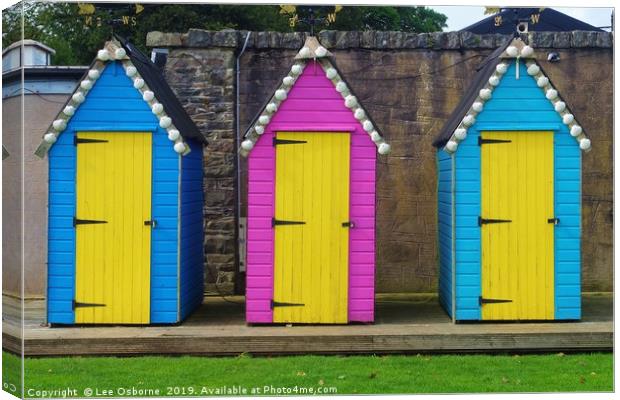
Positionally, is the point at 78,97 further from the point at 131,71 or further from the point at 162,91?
the point at 162,91

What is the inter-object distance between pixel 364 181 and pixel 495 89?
1332 millimetres

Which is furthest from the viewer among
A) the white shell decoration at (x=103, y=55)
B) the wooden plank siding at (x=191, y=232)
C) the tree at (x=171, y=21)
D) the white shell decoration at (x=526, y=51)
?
the wooden plank siding at (x=191, y=232)

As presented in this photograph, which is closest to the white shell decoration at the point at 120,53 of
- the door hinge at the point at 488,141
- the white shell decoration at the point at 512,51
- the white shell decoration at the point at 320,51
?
the white shell decoration at the point at 320,51

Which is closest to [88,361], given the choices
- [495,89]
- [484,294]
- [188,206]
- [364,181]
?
[188,206]

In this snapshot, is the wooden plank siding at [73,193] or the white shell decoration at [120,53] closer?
Answer: the white shell decoration at [120,53]

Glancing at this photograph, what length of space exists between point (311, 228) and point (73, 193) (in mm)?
1950

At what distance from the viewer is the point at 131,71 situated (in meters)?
8.07

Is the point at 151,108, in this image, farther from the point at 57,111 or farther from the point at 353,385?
the point at 353,385

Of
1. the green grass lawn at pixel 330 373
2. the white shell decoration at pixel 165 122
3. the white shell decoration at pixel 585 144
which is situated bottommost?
the green grass lawn at pixel 330 373

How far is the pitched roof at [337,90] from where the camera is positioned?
8.09 m

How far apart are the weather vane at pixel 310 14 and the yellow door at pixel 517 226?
66.6 inches

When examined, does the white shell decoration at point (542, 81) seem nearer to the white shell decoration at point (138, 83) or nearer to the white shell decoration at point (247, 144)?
the white shell decoration at point (247, 144)

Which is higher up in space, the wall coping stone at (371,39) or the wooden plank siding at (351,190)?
the wall coping stone at (371,39)

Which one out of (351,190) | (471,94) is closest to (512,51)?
(471,94)
